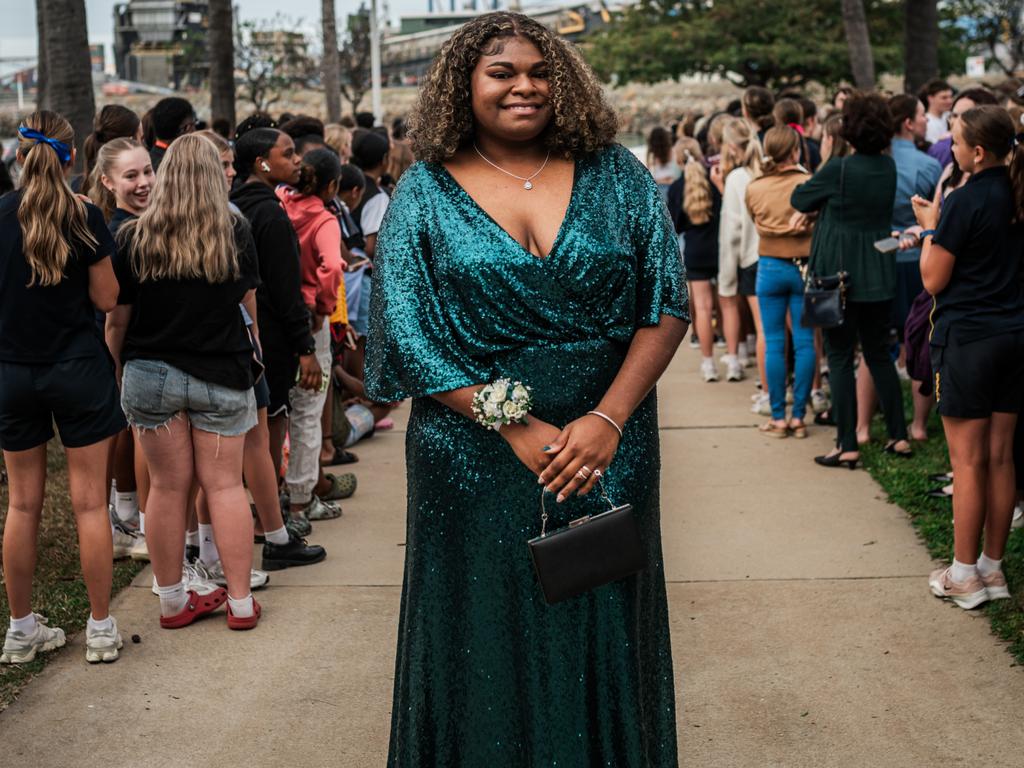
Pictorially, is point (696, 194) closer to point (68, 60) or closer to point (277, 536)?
point (277, 536)

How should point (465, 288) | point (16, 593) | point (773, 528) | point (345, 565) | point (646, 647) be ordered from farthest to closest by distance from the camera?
point (773, 528) → point (345, 565) → point (16, 593) → point (646, 647) → point (465, 288)

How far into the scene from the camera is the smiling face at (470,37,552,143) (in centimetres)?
327

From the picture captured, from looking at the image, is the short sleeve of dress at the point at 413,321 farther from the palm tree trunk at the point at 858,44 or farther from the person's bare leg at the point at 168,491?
the palm tree trunk at the point at 858,44

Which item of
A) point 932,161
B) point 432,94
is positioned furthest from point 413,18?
point 432,94

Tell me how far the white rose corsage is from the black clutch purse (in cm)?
28

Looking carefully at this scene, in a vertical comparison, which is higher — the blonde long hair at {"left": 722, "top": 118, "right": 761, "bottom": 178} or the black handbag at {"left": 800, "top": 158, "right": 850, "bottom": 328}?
the blonde long hair at {"left": 722, "top": 118, "right": 761, "bottom": 178}

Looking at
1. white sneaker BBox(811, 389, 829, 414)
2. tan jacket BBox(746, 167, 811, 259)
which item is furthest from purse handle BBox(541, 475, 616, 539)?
white sneaker BBox(811, 389, 829, 414)

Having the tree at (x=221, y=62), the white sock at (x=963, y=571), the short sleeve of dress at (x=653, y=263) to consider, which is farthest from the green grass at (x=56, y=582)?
the tree at (x=221, y=62)

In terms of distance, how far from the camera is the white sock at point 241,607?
19.0ft

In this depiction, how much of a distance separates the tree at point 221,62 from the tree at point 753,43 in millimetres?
16643

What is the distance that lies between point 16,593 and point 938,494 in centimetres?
474

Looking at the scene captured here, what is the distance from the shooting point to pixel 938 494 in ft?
24.4

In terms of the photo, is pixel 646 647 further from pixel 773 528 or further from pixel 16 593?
pixel 773 528

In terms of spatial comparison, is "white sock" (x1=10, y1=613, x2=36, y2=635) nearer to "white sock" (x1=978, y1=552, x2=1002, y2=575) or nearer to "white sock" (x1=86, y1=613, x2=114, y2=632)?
"white sock" (x1=86, y1=613, x2=114, y2=632)
